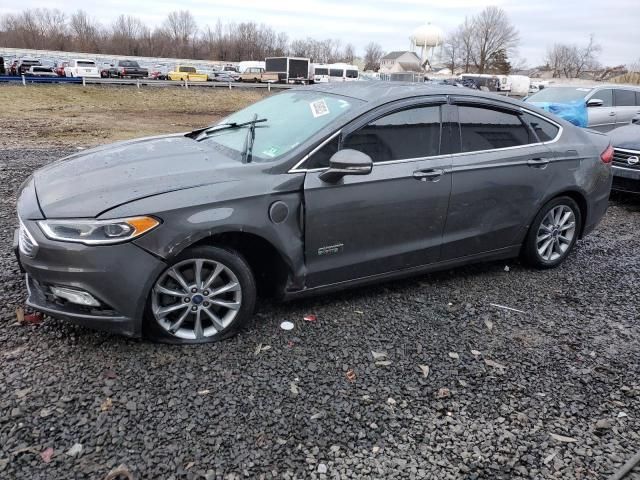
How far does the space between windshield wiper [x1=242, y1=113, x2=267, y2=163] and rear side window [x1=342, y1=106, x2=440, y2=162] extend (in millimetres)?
661

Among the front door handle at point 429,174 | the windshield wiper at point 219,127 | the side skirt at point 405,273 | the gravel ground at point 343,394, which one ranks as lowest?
the gravel ground at point 343,394

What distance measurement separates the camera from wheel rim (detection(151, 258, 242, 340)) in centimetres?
312

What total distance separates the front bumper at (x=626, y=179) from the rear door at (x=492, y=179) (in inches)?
142

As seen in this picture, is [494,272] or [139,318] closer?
[139,318]

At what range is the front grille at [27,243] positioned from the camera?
2961mm

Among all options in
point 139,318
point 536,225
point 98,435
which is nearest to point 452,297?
point 536,225

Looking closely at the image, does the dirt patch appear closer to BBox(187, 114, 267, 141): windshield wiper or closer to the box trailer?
BBox(187, 114, 267, 141): windshield wiper

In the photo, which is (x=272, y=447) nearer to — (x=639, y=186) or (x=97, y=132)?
(x=639, y=186)

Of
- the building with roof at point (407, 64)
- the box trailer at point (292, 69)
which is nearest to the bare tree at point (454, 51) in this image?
the building with roof at point (407, 64)

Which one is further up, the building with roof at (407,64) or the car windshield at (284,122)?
the building with roof at (407,64)

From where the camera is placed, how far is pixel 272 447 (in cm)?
249

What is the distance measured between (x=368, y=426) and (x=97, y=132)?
13.7 m

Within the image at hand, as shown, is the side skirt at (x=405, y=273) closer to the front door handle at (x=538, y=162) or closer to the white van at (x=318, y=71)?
the front door handle at (x=538, y=162)

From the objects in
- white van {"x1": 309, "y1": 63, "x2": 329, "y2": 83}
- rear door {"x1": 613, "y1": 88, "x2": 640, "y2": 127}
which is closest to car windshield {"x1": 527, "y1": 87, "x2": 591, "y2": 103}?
rear door {"x1": 613, "y1": 88, "x2": 640, "y2": 127}
